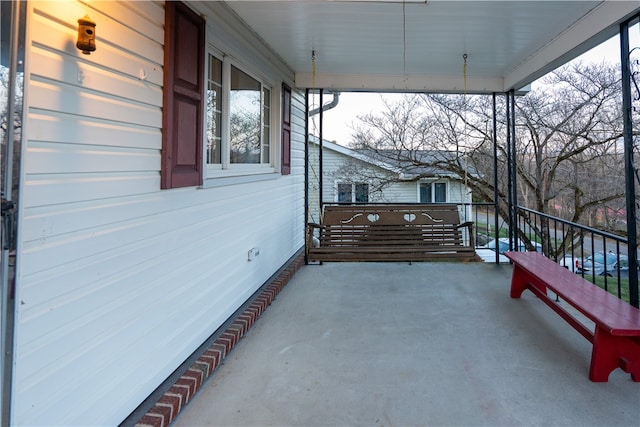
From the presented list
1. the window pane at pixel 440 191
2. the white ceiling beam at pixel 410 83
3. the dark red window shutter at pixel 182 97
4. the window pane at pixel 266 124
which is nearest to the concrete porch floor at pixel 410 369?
the dark red window shutter at pixel 182 97

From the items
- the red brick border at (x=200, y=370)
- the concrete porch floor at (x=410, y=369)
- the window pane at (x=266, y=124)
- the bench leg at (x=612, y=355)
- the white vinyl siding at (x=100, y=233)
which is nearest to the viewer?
the white vinyl siding at (x=100, y=233)

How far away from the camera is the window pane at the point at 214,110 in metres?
2.72

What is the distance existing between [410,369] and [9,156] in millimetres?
2234

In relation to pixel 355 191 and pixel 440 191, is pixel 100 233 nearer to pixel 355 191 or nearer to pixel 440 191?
pixel 355 191

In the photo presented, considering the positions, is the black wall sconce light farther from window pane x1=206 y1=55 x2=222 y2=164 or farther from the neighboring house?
the neighboring house

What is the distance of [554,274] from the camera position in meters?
2.97

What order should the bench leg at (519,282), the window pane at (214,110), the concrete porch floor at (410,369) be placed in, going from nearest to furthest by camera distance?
the concrete porch floor at (410,369) → the window pane at (214,110) → the bench leg at (519,282)

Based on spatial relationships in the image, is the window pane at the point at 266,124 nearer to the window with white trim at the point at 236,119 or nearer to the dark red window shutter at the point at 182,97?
the window with white trim at the point at 236,119

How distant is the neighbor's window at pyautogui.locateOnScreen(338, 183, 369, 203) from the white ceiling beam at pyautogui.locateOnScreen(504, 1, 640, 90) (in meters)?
5.86

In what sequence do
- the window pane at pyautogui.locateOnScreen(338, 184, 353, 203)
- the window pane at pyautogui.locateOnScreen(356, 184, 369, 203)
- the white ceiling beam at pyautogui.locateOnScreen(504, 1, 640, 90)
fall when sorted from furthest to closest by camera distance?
the window pane at pyautogui.locateOnScreen(338, 184, 353, 203), the window pane at pyautogui.locateOnScreen(356, 184, 369, 203), the white ceiling beam at pyautogui.locateOnScreen(504, 1, 640, 90)

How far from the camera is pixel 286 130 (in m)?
4.46

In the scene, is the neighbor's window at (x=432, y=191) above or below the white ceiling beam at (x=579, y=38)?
below

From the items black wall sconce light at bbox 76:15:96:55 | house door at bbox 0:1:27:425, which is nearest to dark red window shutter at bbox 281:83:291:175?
black wall sconce light at bbox 76:15:96:55

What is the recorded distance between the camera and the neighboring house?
387 inches
